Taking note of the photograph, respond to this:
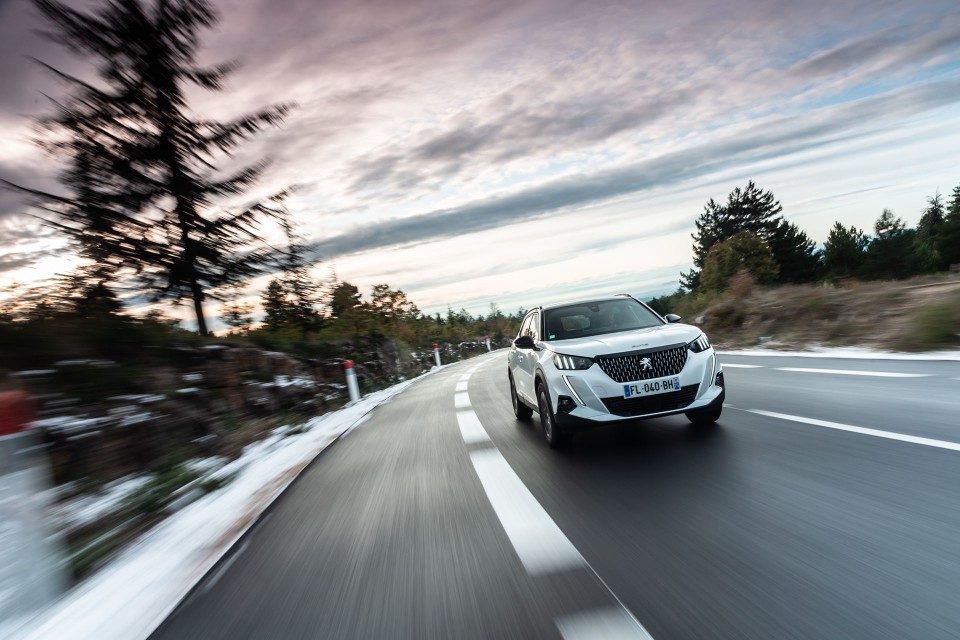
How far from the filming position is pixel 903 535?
2850 mm

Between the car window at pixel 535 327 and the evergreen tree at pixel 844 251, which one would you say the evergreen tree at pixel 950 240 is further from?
the car window at pixel 535 327

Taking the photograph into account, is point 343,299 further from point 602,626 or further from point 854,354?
point 602,626

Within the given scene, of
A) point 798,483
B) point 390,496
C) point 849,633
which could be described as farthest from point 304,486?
point 849,633

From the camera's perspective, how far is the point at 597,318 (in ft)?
22.0

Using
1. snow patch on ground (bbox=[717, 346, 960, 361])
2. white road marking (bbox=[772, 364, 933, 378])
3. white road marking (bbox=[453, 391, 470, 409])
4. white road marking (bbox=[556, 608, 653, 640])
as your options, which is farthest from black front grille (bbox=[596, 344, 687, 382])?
snow patch on ground (bbox=[717, 346, 960, 361])

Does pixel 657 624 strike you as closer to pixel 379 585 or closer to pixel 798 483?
pixel 379 585

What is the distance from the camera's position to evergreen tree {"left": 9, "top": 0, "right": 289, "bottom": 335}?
10.2 m

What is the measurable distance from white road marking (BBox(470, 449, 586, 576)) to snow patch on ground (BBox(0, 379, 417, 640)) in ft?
6.19

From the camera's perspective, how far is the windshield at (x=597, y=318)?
6.41 m

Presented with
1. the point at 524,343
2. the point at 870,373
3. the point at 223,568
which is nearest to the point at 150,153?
the point at 524,343

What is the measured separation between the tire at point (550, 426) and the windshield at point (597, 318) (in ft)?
2.48

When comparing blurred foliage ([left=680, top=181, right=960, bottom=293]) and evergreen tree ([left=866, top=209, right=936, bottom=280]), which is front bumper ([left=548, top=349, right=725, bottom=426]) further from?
evergreen tree ([left=866, top=209, right=936, bottom=280])

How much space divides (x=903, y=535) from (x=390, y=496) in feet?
11.4

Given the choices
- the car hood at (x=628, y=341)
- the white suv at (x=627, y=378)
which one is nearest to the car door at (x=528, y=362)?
the white suv at (x=627, y=378)
